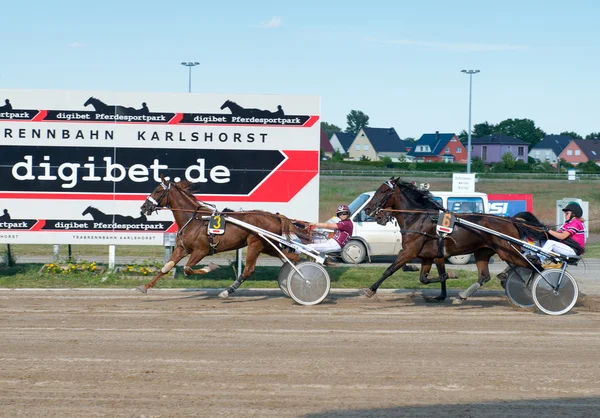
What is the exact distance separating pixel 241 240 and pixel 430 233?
2900mm

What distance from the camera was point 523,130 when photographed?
124 meters

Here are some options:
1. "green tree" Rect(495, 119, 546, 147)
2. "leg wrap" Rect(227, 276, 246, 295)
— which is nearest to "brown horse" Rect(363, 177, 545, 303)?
"leg wrap" Rect(227, 276, 246, 295)

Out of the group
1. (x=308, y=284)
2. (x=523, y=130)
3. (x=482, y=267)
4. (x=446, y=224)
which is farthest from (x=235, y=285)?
(x=523, y=130)

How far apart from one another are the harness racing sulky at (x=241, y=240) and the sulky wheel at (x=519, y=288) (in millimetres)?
2748

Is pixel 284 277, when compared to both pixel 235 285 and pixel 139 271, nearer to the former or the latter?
pixel 235 285

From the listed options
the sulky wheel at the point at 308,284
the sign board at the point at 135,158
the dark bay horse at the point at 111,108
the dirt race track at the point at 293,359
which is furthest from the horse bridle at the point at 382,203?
the dark bay horse at the point at 111,108

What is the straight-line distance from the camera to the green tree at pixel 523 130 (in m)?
124

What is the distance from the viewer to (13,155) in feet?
49.2

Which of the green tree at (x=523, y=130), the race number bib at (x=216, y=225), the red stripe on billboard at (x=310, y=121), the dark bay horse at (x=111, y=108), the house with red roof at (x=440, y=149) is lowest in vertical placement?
the race number bib at (x=216, y=225)

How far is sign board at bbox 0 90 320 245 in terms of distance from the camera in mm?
15008

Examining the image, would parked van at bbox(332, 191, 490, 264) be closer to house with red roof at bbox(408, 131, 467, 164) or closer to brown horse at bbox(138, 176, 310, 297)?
brown horse at bbox(138, 176, 310, 297)

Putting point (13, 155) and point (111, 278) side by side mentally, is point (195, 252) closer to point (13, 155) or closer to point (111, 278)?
point (111, 278)

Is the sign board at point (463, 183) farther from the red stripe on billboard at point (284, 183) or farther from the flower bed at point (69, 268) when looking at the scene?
the flower bed at point (69, 268)

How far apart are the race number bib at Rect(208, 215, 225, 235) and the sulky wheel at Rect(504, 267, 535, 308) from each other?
4380 millimetres
